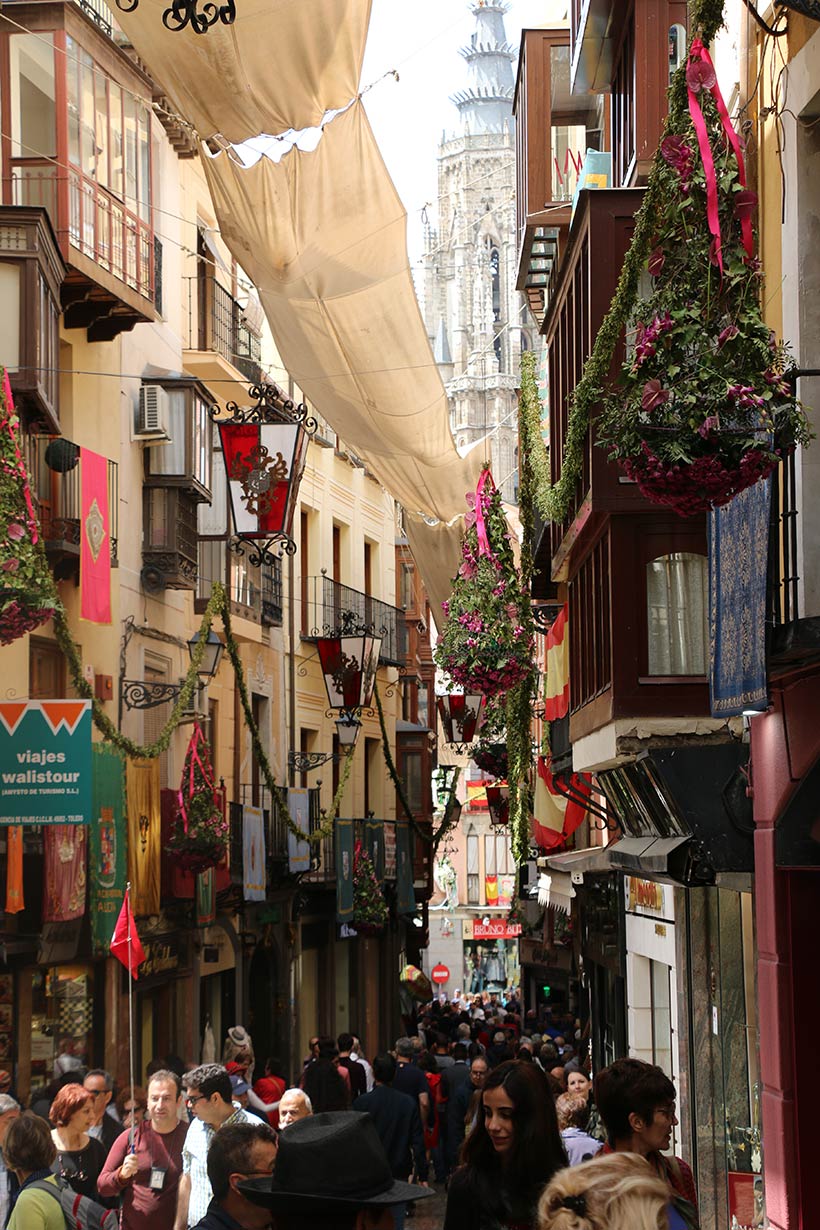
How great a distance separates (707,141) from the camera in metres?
8.18

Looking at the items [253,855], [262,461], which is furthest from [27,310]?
[253,855]

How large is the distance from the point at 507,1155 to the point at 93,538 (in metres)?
13.2

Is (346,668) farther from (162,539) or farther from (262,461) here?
(262,461)

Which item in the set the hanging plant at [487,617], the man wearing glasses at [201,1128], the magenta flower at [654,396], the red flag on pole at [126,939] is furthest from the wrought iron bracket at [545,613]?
the magenta flower at [654,396]

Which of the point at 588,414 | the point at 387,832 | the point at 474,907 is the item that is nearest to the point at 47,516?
the point at 588,414

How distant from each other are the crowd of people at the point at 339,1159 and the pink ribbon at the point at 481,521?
5.24 metres

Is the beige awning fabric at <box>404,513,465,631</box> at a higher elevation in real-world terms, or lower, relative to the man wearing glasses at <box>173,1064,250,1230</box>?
higher

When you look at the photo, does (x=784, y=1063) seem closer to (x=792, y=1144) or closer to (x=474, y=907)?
(x=792, y=1144)

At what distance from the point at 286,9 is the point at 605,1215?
8.39 metres

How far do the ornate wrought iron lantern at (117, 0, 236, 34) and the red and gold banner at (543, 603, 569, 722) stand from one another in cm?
701

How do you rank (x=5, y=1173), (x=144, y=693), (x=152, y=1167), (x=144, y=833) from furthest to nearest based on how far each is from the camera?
(x=144, y=693) → (x=144, y=833) → (x=5, y=1173) → (x=152, y=1167)

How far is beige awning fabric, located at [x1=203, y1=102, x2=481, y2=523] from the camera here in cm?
1195

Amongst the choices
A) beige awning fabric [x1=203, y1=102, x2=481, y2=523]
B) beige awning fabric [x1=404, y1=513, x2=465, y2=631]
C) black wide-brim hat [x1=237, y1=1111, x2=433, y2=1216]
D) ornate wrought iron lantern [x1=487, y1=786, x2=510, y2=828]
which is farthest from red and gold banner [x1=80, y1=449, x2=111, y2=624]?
ornate wrought iron lantern [x1=487, y1=786, x2=510, y2=828]

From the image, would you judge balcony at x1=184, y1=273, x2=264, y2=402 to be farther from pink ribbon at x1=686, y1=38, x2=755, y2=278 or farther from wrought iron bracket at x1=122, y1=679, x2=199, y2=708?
pink ribbon at x1=686, y1=38, x2=755, y2=278
